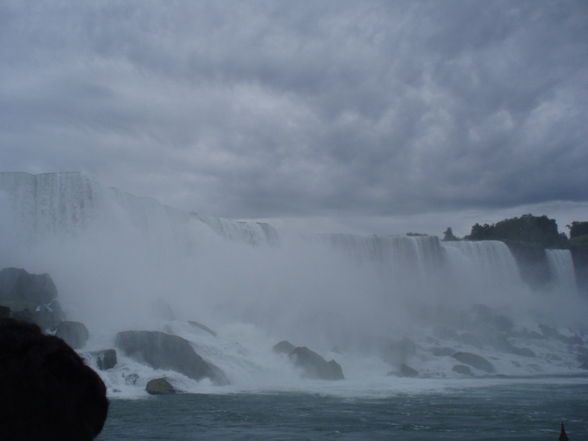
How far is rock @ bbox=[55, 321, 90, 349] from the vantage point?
17.9 m

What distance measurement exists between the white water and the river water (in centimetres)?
298

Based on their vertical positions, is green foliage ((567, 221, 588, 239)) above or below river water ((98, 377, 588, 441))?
above

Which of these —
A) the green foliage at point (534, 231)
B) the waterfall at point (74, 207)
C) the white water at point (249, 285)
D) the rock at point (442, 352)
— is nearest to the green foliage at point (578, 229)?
the green foliage at point (534, 231)

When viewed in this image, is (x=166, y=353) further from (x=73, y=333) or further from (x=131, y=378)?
(x=73, y=333)

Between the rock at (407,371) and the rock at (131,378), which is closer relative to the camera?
the rock at (131,378)

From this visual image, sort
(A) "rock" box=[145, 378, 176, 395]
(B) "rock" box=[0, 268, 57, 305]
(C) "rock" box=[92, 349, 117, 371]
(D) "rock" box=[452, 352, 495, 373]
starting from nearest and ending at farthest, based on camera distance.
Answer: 1. (A) "rock" box=[145, 378, 176, 395]
2. (C) "rock" box=[92, 349, 117, 371]
3. (B) "rock" box=[0, 268, 57, 305]
4. (D) "rock" box=[452, 352, 495, 373]

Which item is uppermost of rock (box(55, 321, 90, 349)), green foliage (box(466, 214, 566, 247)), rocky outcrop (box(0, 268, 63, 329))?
green foliage (box(466, 214, 566, 247))

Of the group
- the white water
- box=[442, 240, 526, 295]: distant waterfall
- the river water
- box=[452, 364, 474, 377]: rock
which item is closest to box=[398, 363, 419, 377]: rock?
the white water

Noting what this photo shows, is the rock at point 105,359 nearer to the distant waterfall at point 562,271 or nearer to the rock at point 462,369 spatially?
the rock at point 462,369

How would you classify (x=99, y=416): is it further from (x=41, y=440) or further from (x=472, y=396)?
(x=472, y=396)

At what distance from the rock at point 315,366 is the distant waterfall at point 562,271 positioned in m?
31.3

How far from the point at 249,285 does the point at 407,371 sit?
10.3 metres

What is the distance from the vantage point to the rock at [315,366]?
21531 millimetres

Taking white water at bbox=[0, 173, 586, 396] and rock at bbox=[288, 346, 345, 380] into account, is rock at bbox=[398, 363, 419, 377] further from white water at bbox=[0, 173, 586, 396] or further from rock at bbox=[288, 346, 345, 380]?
rock at bbox=[288, 346, 345, 380]
